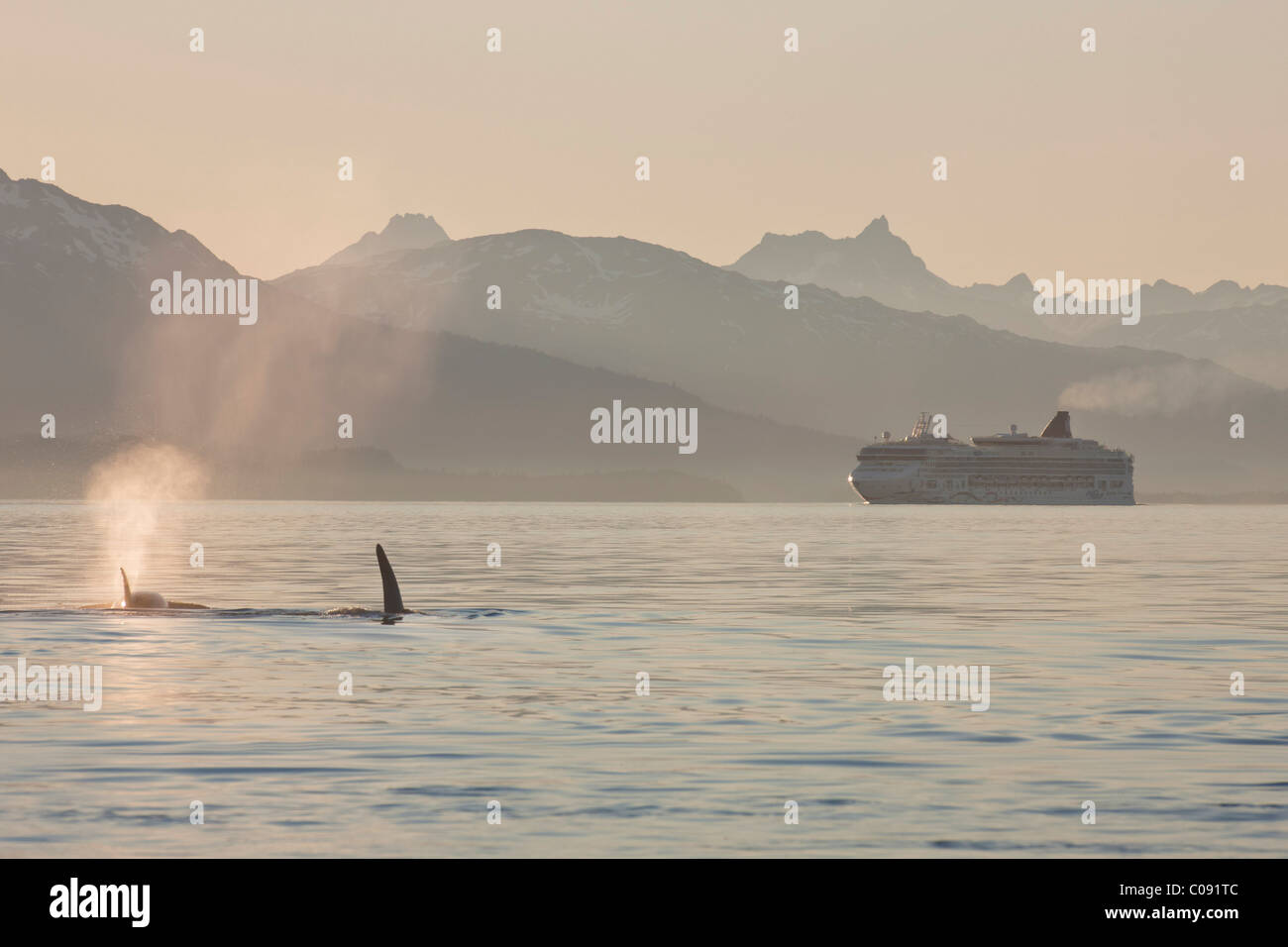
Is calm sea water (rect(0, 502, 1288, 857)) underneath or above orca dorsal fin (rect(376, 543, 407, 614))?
underneath

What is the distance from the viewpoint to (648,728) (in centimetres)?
3045

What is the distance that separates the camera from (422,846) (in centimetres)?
2072

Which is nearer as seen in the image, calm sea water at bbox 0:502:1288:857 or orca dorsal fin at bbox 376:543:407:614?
calm sea water at bbox 0:502:1288:857

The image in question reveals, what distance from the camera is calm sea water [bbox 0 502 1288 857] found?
21.8m

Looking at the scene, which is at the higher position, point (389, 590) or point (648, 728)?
point (389, 590)

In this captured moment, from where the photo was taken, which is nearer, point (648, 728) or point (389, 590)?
point (648, 728)

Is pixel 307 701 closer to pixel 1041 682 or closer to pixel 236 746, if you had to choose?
pixel 236 746

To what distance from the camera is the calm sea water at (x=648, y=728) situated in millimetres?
21797

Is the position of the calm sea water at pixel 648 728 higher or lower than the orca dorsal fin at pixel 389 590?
lower

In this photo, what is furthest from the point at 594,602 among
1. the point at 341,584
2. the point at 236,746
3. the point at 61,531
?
the point at 61,531

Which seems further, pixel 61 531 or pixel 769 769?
pixel 61 531

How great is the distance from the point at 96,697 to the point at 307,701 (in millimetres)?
4283

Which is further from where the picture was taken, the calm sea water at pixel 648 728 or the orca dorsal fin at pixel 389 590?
the orca dorsal fin at pixel 389 590
